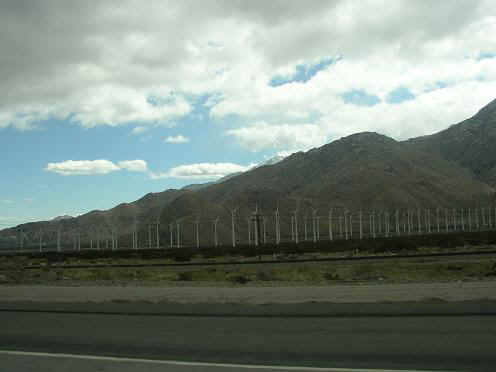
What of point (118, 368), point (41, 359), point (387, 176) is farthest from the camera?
point (387, 176)

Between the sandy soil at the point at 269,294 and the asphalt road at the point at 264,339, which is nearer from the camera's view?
the asphalt road at the point at 264,339

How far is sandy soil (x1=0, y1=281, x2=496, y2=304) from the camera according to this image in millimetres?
16062

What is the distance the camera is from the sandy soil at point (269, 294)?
632 inches

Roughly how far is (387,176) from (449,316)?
7317 inches

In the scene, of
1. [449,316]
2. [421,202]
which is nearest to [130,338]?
[449,316]

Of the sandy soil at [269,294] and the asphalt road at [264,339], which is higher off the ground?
the asphalt road at [264,339]

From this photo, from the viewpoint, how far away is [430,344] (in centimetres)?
936

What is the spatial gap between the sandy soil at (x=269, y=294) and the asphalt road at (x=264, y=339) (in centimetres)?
228

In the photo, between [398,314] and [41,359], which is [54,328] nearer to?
[41,359]

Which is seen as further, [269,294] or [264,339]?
[269,294]

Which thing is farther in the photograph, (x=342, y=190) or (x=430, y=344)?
(x=342, y=190)

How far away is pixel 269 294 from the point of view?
59.8 ft

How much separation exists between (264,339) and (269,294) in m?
7.87

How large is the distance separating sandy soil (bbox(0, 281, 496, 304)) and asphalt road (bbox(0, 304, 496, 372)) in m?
2.28
